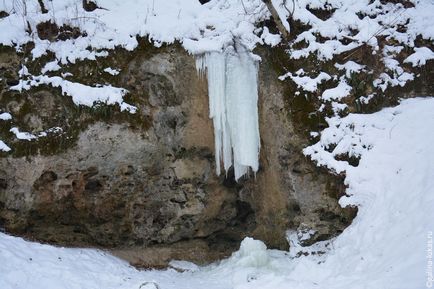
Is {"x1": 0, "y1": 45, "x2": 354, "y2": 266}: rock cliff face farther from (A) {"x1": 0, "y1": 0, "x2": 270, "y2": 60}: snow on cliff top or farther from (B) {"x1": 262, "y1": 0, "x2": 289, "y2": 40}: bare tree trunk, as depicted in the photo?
(B) {"x1": 262, "y1": 0, "x2": 289, "y2": 40}: bare tree trunk

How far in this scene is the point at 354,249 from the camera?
5.73 meters

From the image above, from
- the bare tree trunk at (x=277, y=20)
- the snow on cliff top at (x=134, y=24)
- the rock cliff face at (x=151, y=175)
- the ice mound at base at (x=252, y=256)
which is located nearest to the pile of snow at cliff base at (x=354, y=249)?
the ice mound at base at (x=252, y=256)

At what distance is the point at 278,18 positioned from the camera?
7.70 meters

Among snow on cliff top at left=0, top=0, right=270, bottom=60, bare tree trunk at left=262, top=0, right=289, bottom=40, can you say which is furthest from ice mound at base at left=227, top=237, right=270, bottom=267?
bare tree trunk at left=262, top=0, right=289, bottom=40

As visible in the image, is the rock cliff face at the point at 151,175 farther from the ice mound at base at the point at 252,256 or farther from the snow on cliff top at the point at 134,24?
the ice mound at base at the point at 252,256

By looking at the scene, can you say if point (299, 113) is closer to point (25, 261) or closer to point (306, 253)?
point (306, 253)

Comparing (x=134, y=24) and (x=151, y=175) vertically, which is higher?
(x=134, y=24)

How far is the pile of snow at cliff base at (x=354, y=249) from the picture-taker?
16.3ft

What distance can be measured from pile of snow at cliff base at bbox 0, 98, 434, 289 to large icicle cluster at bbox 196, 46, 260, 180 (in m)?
1.01

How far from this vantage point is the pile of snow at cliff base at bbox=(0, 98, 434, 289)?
4961 mm

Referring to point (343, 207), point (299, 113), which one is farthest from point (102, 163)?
point (343, 207)

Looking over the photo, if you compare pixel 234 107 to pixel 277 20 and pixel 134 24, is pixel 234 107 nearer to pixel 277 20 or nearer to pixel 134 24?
pixel 277 20

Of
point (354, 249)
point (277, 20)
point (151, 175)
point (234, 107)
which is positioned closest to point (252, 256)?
point (354, 249)

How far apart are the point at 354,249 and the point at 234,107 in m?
2.94
